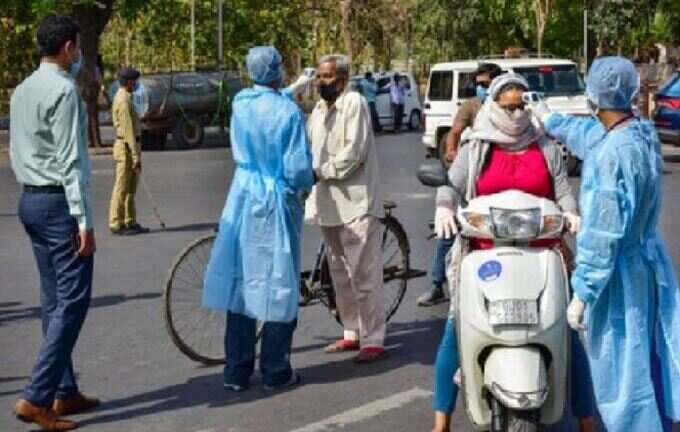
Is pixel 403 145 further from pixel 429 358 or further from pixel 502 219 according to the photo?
pixel 502 219

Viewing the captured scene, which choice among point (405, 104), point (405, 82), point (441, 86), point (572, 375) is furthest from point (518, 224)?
point (405, 104)

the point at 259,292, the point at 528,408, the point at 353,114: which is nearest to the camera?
the point at 528,408

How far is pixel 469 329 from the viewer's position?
202 inches

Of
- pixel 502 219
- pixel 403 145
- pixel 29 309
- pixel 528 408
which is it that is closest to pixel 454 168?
pixel 502 219

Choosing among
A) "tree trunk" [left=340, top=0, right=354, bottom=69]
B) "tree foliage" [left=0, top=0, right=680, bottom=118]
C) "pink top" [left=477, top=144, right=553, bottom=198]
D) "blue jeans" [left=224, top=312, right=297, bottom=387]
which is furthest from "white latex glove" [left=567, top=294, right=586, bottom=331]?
"tree trunk" [left=340, top=0, right=354, bottom=69]

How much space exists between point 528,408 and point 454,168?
120 centimetres

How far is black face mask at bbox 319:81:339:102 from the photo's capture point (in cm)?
732

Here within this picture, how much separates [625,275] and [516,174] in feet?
2.79

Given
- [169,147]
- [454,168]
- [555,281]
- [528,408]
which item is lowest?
[169,147]

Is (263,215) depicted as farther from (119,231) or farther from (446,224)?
(119,231)

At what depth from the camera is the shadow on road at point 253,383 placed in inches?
259

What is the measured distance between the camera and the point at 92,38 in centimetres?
2742

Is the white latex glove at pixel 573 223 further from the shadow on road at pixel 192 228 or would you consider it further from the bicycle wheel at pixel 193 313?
the shadow on road at pixel 192 228

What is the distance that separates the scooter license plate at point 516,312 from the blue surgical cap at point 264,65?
225 centimetres
